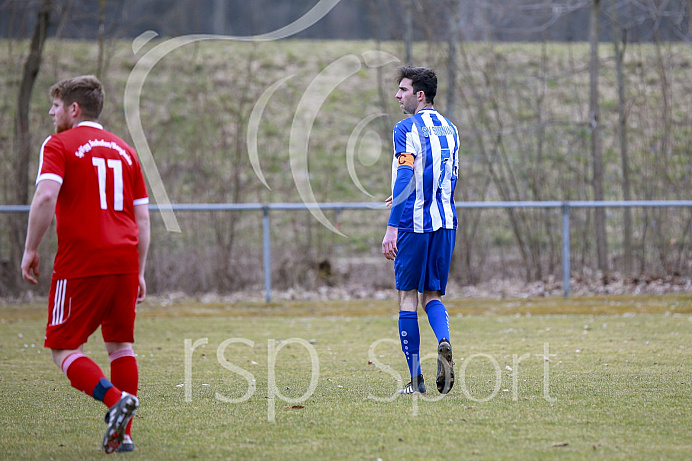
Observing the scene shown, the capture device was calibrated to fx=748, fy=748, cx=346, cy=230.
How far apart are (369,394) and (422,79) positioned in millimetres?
2137

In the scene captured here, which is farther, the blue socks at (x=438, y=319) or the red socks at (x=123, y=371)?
the blue socks at (x=438, y=319)

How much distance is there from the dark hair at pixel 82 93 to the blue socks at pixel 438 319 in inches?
96.1

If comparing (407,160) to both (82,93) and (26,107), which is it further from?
(26,107)

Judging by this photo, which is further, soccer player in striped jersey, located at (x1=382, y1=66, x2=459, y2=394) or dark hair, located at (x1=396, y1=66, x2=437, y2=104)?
dark hair, located at (x1=396, y1=66, x2=437, y2=104)

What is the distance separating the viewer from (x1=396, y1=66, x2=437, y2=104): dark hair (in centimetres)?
505

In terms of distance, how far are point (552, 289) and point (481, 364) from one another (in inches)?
247

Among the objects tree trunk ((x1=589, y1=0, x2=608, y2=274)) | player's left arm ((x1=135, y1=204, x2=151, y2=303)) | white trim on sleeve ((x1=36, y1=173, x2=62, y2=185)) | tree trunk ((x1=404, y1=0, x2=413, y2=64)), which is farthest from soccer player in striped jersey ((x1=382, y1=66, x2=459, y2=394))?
tree trunk ((x1=404, y1=0, x2=413, y2=64))

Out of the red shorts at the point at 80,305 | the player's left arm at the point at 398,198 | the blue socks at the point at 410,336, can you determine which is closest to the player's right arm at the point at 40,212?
the red shorts at the point at 80,305

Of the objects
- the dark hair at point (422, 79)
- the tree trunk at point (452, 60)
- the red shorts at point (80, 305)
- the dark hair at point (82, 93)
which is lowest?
the red shorts at point (80, 305)

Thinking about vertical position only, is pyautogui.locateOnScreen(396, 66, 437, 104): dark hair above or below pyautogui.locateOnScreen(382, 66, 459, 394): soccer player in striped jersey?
above

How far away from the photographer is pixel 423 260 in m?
4.98

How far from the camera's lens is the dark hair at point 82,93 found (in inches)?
148

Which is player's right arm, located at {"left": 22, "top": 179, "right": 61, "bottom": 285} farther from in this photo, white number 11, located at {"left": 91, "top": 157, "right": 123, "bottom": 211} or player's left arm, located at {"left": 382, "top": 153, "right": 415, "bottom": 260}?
player's left arm, located at {"left": 382, "top": 153, "right": 415, "bottom": 260}

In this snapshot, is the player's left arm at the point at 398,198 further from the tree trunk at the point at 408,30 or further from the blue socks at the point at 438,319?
the tree trunk at the point at 408,30
